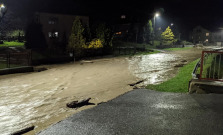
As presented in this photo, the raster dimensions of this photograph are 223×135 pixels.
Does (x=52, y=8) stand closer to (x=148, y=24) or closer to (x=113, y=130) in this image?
(x=148, y=24)

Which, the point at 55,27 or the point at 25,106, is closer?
the point at 25,106

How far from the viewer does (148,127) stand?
5613mm

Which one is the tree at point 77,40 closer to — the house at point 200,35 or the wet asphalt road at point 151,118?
the wet asphalt road at point 151,118

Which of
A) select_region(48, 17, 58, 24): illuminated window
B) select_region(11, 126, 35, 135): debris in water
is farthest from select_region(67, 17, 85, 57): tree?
select_region(11, 126, 35, 135): debris in water

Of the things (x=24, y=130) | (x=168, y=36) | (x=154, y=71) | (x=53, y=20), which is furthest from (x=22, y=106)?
(x=168, y=36)

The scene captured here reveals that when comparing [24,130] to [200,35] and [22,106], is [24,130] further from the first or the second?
[200,35]

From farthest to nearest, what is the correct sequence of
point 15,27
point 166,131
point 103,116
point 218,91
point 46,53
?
point 15,27
point 46,53
point 218,91
point 103,116
point 166,131

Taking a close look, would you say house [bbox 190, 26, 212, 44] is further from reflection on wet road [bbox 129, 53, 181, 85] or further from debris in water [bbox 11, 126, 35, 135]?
debris in water [bbox 11, 126, 35, 135]

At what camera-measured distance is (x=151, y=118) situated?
6.25 meters

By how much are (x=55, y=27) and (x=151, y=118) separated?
38.2 metres

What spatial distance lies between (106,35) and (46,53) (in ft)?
34.4

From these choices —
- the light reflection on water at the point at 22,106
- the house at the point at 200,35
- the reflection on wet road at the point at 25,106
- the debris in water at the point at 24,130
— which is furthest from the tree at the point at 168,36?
the debris in water at the point at 24,130

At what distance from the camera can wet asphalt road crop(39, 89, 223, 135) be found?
5.45 metres

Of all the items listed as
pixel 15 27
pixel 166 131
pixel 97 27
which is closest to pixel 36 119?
pixel 166 131
